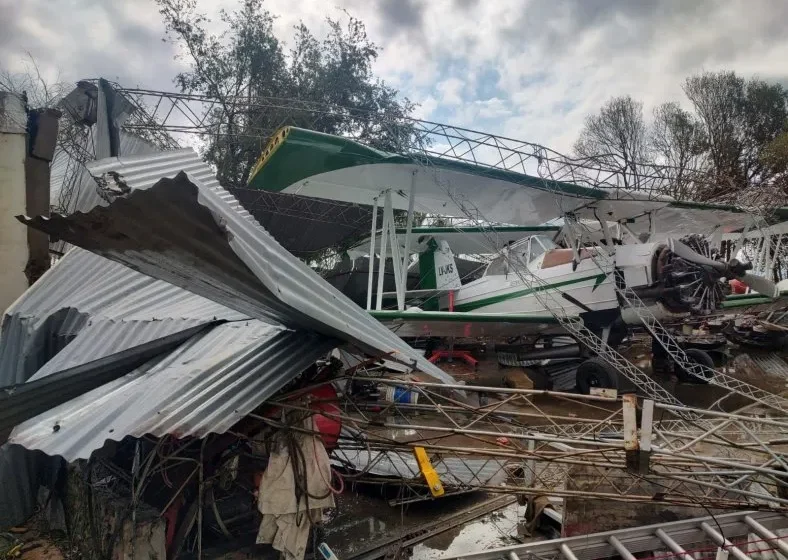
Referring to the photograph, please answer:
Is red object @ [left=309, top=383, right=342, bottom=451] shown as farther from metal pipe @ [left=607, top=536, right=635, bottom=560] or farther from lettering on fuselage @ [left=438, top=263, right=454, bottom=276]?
lettering on fuselage @ [left=438, top=263, right=454, bottom=276]

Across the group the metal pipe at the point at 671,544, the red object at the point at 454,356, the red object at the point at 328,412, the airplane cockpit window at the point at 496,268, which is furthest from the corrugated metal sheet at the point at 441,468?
the airplane cockpit window at the point at 496,268

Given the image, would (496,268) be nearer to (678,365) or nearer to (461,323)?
(461,323)

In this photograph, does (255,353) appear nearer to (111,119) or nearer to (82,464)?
(82,464)

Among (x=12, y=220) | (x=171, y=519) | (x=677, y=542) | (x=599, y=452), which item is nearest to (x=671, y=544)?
(x=677, y=542)

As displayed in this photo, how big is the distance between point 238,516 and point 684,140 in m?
24.4

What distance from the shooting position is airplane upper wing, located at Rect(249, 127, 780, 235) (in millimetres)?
7727

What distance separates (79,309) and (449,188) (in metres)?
6.14

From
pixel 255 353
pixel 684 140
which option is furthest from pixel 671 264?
pixel 684 140

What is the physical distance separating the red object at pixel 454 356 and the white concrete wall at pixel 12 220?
26.4 feet

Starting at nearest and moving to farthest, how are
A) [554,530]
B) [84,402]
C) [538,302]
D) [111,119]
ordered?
[84,402] → [554,530] → [111,119] → [538,302]

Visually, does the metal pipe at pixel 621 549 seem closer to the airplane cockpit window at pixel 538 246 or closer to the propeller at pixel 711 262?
the propeller at pixel 711 262

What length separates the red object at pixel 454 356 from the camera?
11.7 m

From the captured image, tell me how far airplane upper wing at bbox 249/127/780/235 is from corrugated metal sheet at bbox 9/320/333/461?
4336 mm

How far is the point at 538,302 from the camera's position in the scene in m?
10.3
